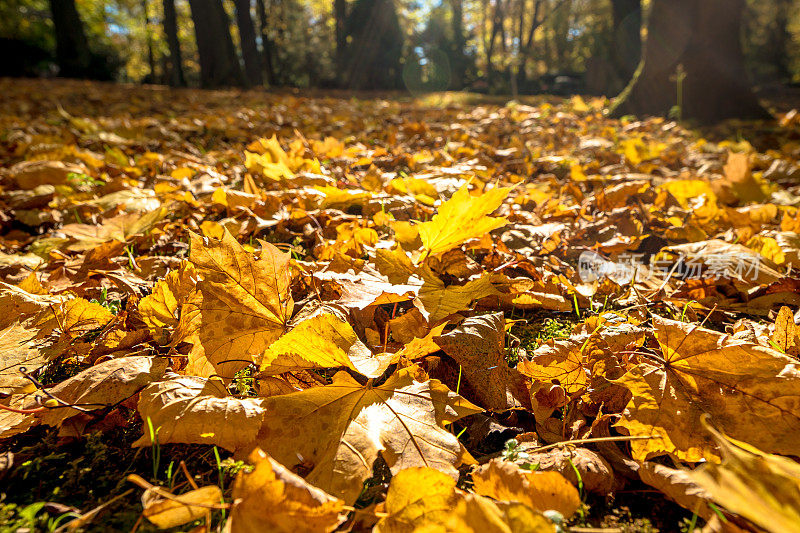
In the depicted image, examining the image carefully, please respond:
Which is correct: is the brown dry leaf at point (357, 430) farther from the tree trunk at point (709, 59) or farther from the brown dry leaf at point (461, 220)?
the tree trunk at point (709, 59)

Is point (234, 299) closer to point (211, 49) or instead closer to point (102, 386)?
point (102, 386)

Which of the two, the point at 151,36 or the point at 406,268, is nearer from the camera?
the point at 406,268

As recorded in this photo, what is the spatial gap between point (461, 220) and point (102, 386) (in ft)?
2.83

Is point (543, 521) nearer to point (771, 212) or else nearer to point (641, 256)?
point (641, 256)

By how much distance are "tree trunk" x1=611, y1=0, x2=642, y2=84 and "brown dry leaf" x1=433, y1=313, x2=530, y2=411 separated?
15.7m

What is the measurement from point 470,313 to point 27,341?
1.04 m

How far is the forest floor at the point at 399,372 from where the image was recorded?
646 millimetres

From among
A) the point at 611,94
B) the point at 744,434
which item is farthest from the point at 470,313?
the point at 611,94

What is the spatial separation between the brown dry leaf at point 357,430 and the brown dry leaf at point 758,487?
1.17 ft

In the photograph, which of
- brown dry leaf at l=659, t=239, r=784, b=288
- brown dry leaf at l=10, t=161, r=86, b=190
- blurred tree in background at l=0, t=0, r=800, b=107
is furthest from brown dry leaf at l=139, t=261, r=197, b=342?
blurred tree in background at l=0, t=0, r=800, b=107

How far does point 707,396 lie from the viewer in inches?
32.1

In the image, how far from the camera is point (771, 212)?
1.84m

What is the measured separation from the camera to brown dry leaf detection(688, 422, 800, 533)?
0.40m

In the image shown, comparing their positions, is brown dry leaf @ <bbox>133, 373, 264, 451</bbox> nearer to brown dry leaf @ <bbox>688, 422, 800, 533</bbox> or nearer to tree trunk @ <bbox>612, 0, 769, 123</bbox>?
brown dry leaf @ <bbox>688, 422, 800, 533</bbox>
